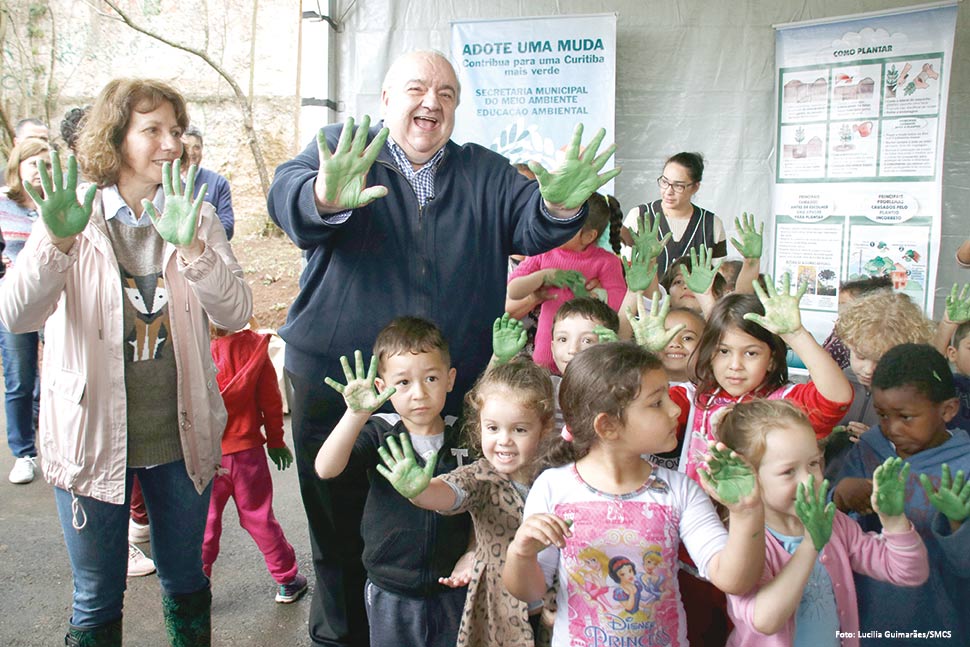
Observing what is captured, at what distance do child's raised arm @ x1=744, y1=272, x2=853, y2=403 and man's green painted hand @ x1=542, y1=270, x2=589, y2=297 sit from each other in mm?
916

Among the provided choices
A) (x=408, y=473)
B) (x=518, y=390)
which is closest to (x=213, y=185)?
(x=518, y=390)

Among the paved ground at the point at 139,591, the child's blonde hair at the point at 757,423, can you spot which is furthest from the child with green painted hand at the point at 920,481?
the paved ground at the point at 139,591

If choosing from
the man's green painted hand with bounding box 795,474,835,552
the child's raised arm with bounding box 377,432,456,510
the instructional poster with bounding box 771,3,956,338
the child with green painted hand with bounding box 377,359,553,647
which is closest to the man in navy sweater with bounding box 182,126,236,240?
the child with green painted hand with bounding box 377,359,553,647

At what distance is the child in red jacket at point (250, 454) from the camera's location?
8.36ft

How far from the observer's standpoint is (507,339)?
196 centimetres

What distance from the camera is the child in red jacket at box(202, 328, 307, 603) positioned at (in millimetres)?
2549

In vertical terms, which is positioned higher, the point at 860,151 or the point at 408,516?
the point at 860,151

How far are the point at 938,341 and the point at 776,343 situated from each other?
2.60 feet

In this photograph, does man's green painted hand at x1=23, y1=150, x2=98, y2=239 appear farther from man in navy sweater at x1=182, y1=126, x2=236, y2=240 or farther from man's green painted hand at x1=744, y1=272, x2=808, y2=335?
man in navy sweater at x1=182, y1=126, x2=236, y2=240

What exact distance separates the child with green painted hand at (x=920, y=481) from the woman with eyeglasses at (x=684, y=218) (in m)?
1.75

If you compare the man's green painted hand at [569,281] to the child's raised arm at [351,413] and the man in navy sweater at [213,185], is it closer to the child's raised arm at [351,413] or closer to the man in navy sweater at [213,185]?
the child's raised arm at [351,413]

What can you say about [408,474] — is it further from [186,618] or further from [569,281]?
[569,281]

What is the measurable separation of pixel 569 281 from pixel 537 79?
1.76 meters

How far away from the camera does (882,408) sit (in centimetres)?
181
